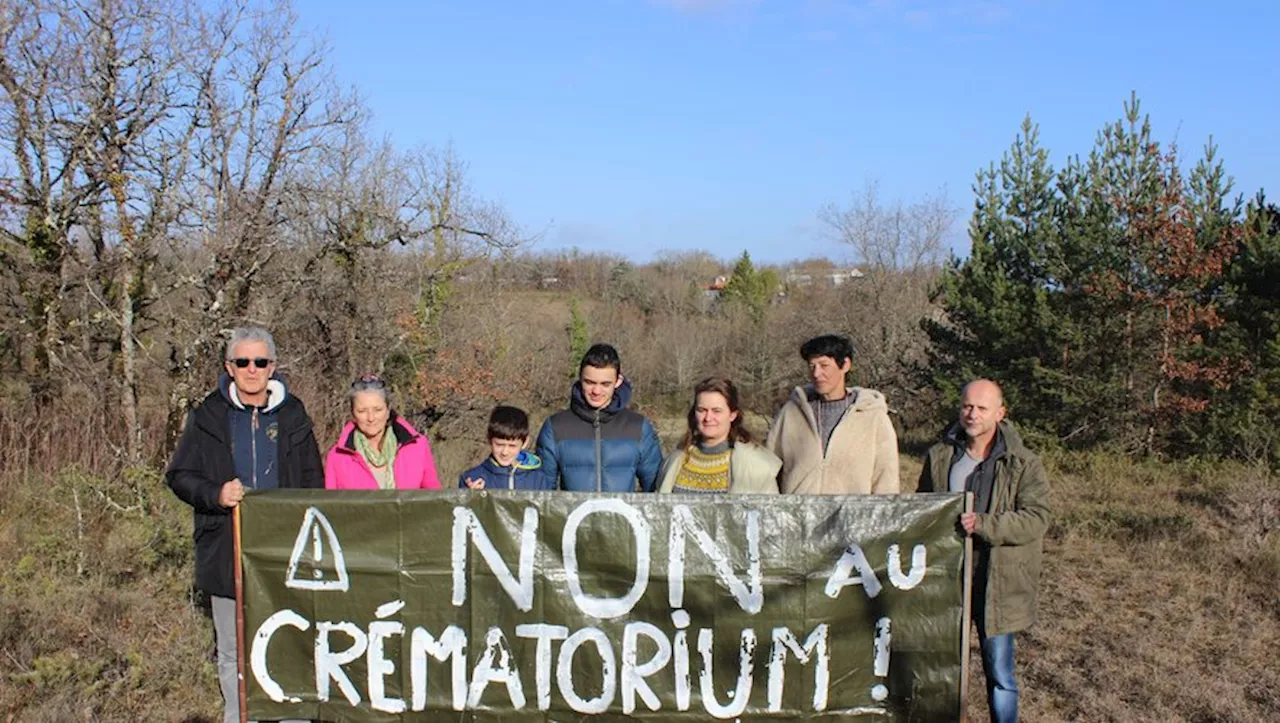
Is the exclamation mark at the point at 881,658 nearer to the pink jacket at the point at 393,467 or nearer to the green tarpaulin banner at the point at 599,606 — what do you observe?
the green tarpaulin banner at the point at 599,606

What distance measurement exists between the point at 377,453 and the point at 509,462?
606mm

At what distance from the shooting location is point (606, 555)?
4035 mm

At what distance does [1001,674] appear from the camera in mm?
4102

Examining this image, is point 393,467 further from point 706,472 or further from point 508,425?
point 706,472

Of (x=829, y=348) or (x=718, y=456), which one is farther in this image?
(x=829, y=348)

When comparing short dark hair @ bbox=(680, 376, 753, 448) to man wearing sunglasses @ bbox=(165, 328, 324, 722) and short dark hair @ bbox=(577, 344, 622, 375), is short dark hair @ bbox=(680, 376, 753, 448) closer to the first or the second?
short dark hair @ bbox=(577, 344, 622, 375)

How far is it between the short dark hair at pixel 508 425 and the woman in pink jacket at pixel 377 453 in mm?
328

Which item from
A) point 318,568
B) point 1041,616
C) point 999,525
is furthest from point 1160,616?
Answer: point 318,568

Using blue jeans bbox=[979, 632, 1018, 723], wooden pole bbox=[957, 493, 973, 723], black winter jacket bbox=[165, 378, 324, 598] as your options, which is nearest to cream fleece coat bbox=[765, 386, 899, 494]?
wooden pole bbox=[957, 493, 973, 723]

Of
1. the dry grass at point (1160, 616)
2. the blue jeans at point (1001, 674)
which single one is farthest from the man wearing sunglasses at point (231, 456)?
the dry grass at point (1160, 616)

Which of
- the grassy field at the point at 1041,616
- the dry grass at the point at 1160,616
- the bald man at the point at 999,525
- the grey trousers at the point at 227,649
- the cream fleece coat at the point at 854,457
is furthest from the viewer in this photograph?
the dry grass at the point at 1160,616

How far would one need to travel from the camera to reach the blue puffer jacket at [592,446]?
14.6ft

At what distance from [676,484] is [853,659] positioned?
3.46ft

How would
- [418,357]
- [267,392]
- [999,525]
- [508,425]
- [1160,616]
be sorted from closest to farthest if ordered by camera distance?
[999,525] < [267,392] < [508,425] < [1160,616] < [418,357]
